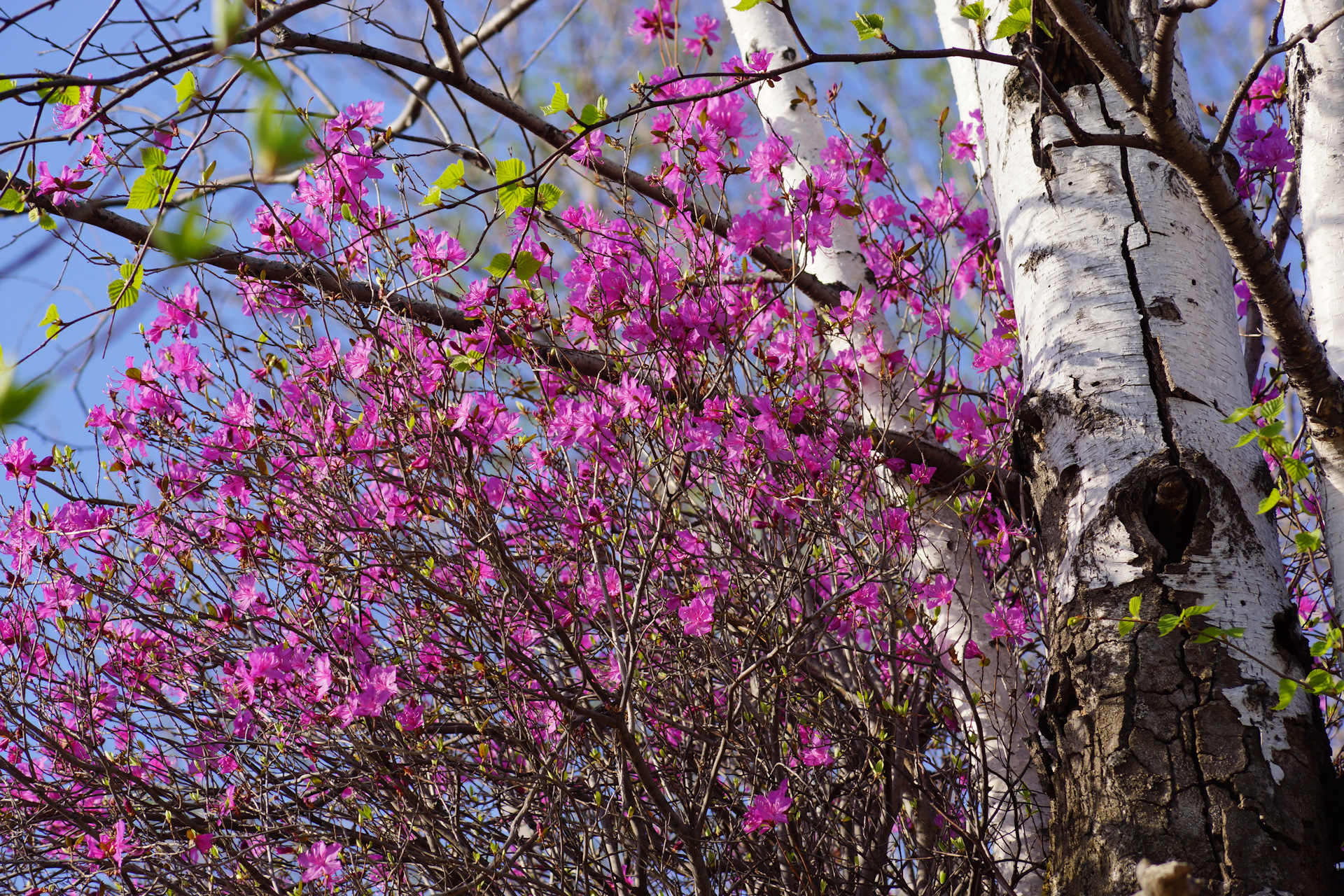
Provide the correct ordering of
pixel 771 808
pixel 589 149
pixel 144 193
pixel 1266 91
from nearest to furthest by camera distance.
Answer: pixel 144 193
pixel 771 808
pixel 589 149
pixel 1266 91

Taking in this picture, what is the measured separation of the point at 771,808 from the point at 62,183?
2.11 m

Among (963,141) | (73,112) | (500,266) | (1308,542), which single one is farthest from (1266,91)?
(73,112)

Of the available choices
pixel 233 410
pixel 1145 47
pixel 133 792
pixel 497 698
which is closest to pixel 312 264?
pixel 233 410

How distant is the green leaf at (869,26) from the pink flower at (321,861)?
6.60ft

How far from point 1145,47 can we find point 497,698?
6.42 ft

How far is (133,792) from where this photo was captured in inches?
102

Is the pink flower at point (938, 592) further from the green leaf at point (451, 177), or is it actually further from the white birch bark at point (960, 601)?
the green leaf at point (451, 177)

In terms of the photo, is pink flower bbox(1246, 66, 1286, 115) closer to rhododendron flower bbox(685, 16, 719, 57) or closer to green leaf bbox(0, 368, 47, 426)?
rhododendron flower bbox(685, 16, 719, 57)

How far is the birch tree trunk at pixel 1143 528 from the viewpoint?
137 cm

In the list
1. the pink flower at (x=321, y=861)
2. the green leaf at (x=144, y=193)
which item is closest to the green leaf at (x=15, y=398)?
the green leaf at (x=144, y=193)

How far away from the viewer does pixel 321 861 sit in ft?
6.88

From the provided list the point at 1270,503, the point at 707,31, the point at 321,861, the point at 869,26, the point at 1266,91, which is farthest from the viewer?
the point at 707,31

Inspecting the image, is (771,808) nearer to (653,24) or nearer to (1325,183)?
(1325,183)

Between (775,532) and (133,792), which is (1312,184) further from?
(133,792)
